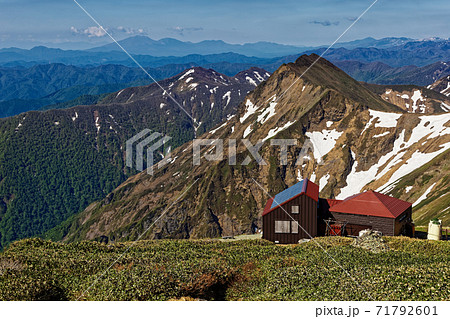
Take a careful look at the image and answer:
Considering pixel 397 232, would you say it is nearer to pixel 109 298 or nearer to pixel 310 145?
pixel 109 298

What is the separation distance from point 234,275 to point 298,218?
22571 mm

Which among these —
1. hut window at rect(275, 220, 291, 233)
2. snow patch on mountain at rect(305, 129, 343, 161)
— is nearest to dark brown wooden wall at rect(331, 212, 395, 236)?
hut window at rect(275, 220, 291, 233)

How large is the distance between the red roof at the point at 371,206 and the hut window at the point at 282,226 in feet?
18.6

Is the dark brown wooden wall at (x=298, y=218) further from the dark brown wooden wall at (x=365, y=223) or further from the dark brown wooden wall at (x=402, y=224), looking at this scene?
the dark brown wooden wall at (x=402, y=224)

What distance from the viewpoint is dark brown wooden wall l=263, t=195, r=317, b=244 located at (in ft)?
150

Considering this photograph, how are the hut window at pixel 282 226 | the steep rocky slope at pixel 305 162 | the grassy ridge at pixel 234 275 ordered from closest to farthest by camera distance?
the grassy ridge at pixel 234 275 < the hut window at pixel 282 226 < the steep rocky slope at pixel 305 162

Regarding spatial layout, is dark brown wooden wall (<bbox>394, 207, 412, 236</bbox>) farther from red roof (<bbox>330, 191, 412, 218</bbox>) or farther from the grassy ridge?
the grassy ridge

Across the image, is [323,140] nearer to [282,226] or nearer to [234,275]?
[282,226]

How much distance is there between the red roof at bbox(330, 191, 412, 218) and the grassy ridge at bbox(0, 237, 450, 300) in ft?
33.8

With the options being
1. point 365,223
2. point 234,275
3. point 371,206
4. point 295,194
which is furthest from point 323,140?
point 234,275

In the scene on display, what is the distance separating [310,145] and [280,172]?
17548 millimetres

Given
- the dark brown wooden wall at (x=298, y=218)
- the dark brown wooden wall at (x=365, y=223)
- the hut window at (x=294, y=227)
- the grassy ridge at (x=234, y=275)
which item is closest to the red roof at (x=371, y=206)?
the dark brown wooden wall at (x=365, y=223)

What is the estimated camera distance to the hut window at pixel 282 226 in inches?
1822

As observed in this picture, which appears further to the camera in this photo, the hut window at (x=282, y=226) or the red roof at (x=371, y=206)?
the hut window at (x=282, y=226)
